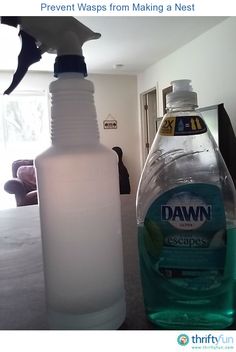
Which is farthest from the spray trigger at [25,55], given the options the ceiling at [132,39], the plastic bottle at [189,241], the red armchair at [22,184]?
the red armchair at [22,184]

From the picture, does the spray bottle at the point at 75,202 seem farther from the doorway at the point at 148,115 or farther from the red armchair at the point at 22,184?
the doorway at the point at 148,115

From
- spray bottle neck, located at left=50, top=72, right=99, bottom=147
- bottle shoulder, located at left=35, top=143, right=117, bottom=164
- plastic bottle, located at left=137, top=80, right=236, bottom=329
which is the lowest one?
plastic bottle, located at left=137, top=80, right=236, bottom=329

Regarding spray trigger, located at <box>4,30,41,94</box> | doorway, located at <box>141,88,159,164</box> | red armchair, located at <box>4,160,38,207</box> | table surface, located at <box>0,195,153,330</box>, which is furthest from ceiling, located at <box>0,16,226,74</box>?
spray trigger, located at <box>4,30,41,94</box>

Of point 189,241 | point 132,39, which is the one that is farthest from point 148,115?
point 189,241

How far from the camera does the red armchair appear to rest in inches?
130

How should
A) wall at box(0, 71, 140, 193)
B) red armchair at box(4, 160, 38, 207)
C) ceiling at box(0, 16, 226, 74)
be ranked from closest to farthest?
ceiling at box(0, 16, 226, 74) < red armchair at box(4, 160, 38, 207) < wall at box(0, 71, 140, 193)

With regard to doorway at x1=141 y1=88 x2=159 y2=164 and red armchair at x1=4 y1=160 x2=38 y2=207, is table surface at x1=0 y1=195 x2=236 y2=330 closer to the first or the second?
red armchair at x1=4 y1=160 x2=38 y2=207

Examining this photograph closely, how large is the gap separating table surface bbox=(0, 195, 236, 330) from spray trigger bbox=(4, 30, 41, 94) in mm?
225

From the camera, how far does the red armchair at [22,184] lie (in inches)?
130

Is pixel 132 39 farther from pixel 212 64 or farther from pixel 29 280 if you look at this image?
pixel 29 280

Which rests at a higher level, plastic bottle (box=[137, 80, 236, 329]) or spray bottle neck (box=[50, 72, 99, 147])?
spray bottle neck (box=[50, 72, 99, 147])

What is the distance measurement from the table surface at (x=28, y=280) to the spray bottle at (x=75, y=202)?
0.04 metres

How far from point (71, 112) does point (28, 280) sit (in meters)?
0.25

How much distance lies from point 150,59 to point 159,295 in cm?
338
